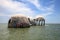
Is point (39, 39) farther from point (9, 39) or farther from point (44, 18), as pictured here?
point (44, 18)

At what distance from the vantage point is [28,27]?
341 inches

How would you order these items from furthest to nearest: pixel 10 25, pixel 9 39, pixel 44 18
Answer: pixel 10 25 → pixel 44 18 → pixel 9 39

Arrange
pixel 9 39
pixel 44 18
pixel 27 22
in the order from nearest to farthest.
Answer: pixel 9 39 < pixel 44 18 < pixel 27 22

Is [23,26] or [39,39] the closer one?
[39,39]

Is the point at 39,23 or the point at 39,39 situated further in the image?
the point at 39,23

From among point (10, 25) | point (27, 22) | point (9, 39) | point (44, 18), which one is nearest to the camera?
point (9, 39)

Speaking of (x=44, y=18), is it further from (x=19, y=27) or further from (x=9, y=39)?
(x=9, y=39)

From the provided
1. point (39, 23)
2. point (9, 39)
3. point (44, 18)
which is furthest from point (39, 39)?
point (39, 23)

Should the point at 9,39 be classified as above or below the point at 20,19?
below

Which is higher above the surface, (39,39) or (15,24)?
(15,24)

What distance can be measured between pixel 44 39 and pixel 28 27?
2801 mm

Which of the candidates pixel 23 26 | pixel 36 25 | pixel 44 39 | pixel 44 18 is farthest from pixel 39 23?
pixel 44 39

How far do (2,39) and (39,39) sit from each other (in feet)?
4.22

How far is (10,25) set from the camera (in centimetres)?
796
